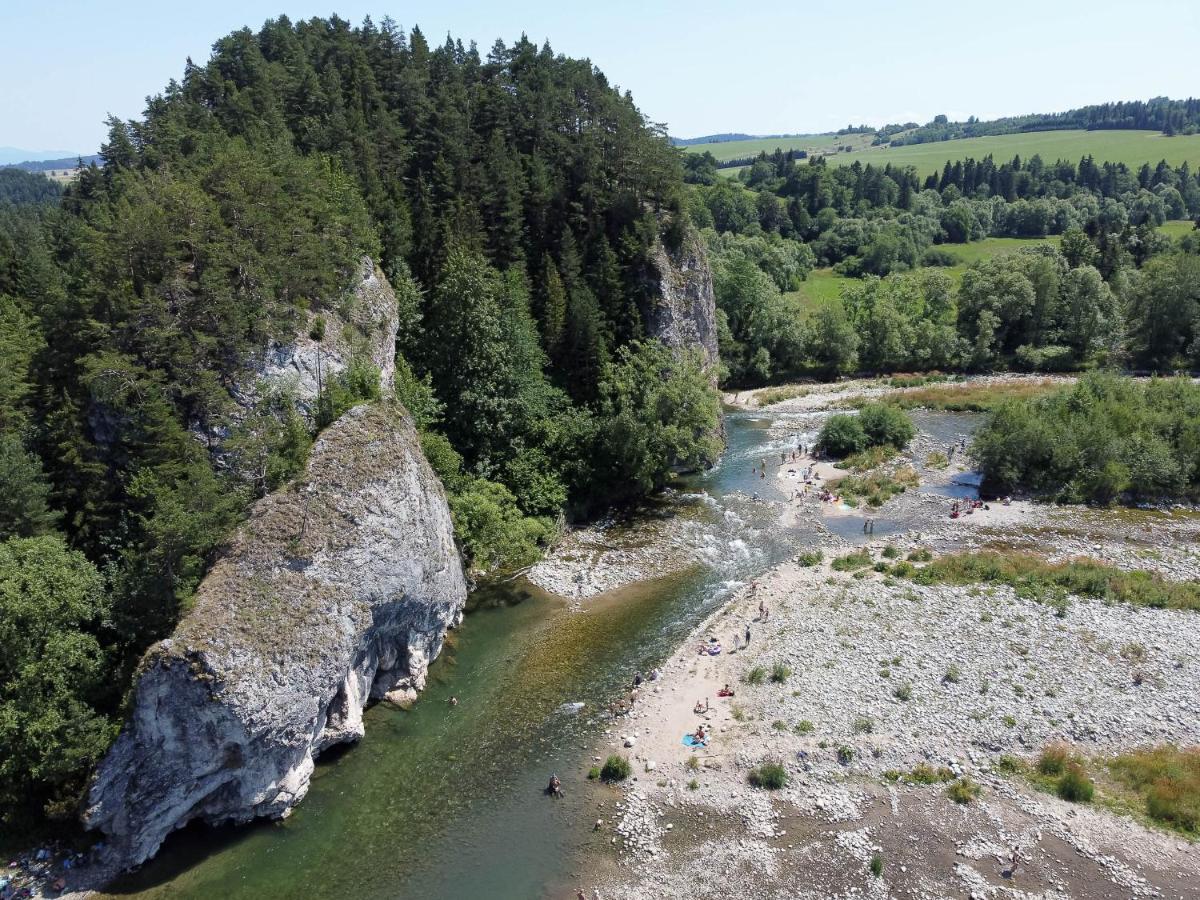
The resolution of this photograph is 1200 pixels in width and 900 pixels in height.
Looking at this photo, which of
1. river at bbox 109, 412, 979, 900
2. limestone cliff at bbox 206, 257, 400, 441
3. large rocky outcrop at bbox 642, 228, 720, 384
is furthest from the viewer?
large rocky outcrop at bbox 642, 228, 720, 384

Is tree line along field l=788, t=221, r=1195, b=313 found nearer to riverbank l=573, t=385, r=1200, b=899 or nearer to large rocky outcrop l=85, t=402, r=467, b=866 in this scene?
riverbank l=573, t=385, r=1200, b=899

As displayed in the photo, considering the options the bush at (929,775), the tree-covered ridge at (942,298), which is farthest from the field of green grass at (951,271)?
the bush at (929,775)

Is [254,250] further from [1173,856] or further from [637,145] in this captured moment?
[1173,856]

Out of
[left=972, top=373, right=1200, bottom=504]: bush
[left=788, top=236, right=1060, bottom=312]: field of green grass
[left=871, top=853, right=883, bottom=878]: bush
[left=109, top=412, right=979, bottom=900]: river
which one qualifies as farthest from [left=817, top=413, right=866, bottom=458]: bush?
[left=788, top=236, right=1060, bottom=312]: field of green grass

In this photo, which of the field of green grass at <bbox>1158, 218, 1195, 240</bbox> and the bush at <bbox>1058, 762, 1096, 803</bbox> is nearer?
the bush at <bbox>1058, 762, 1096, 803</bbox>

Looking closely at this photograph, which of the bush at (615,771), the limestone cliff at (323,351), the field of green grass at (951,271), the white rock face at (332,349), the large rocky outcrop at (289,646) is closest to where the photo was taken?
the large rocky outcrop at (289,646)

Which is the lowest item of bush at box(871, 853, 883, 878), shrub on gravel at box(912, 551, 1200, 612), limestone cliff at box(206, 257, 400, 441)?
bush at box(871, 853, 883, 878)

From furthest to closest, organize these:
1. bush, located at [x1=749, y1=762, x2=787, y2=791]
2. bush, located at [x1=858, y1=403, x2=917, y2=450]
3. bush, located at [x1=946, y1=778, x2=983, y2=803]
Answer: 1. bush, located at [x1=858, y1=403, x2=917, y2=450]
2. bush, located at [x1=749, y1=762, x2=787, y2=791]
3. bush, located at [x1=946, y1=778, x2=983, y2=803]

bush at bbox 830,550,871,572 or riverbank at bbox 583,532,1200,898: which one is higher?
bush at bbox 830,550,871,572

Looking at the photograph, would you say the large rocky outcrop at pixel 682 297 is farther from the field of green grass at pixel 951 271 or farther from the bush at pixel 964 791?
the field of green grass at pixel 951 271
